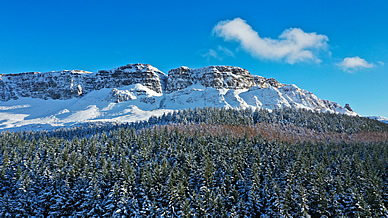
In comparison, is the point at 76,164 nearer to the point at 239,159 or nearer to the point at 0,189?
the point at 0,189

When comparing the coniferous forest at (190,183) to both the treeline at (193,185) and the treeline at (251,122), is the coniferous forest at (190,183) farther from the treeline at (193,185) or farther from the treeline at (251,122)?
the treeline at (251,122)

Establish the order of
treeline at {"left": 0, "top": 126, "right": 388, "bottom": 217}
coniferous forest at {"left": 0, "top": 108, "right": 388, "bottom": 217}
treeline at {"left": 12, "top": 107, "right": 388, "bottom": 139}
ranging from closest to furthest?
treeline at {"left": 0, "top": 126, "right": 388, "bottom": 217}
coniferous forest at {"left": 0, "top": 108, "right": 388, "bottom": 217}
treeline at {"left": 12, "top": 107, "right": 388, "bottom": 139}

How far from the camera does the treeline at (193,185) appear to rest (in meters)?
50.6

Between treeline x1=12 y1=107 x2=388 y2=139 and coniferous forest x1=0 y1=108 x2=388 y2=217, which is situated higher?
treeline x1=12 y1=107 x2=388 y2=139

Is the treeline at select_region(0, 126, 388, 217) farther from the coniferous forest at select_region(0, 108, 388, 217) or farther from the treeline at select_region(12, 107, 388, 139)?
the treeline at select_region(12, 107, 388, 139)

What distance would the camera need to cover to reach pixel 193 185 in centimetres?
6312

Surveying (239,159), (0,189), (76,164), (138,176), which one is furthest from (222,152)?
(0,189)

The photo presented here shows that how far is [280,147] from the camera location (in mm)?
80500

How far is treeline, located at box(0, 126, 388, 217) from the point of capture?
166 feet

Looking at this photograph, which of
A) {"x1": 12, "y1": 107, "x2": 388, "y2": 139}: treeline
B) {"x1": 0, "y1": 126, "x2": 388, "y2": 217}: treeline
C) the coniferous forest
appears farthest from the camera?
{"x1": 12, "y1": 107, "x2": 388, "y2": 139}: treeline

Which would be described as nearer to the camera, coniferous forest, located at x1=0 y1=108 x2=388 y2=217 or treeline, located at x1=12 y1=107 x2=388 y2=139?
coniferous forest, located at x1=0 y1=108 x2=388 y2=217

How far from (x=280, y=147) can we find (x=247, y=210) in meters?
34.7

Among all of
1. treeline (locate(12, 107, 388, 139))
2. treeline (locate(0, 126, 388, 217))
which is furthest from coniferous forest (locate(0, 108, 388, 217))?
treeline (locate(12, 107, 388, 139))

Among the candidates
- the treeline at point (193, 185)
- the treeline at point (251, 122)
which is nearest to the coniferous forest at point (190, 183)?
the treeline at point (193, 185)
